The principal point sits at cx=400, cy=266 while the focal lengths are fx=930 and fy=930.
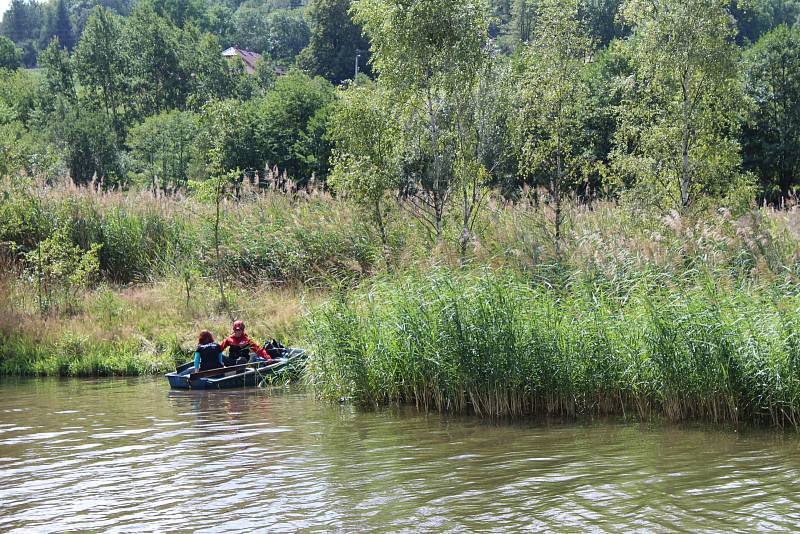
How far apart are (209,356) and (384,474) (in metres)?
7.44

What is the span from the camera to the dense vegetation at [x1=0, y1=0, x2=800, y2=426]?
11.3 m

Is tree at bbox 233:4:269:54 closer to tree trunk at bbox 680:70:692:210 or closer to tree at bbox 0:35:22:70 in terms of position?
tree at bbox 0:35:22:70

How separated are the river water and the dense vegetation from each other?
0.79 metres

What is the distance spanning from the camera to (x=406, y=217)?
21.3 meters

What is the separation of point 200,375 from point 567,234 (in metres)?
8.30

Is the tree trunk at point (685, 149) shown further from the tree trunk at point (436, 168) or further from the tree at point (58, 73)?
the tree at point (58, 73)

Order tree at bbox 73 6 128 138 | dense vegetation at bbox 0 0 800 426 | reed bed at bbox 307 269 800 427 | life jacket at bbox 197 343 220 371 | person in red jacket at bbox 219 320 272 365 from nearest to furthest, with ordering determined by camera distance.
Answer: reed bed at bbox 307 269 800 427 < dense vegetation at bbox 0 0 800 426 < life jacket at bbox 197 343 220 371 < person in red jacket at bbox 219 320 272 365 < tree at bbox 73 6 128 138

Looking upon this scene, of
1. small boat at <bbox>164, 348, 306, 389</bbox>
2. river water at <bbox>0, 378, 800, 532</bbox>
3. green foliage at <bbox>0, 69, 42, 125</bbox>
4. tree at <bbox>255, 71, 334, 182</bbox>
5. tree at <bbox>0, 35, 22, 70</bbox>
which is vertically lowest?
river water at <bbox>0, 378, 800, 532</bbox>

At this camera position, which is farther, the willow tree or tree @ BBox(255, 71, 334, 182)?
tree @ BBox(255, 71, 334, 182)

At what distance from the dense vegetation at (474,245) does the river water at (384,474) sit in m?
0.79

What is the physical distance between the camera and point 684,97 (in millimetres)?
18922

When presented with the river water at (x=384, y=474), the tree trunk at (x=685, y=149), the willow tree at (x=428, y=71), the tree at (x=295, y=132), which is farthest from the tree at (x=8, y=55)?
the river water at (x=384, y=474)

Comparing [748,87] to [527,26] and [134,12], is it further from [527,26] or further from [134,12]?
[527,26]

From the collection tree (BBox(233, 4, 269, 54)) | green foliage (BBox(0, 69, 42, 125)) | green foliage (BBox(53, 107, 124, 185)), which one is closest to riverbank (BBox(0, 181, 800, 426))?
green foliage (BBox(53, 107, 124, 185))
